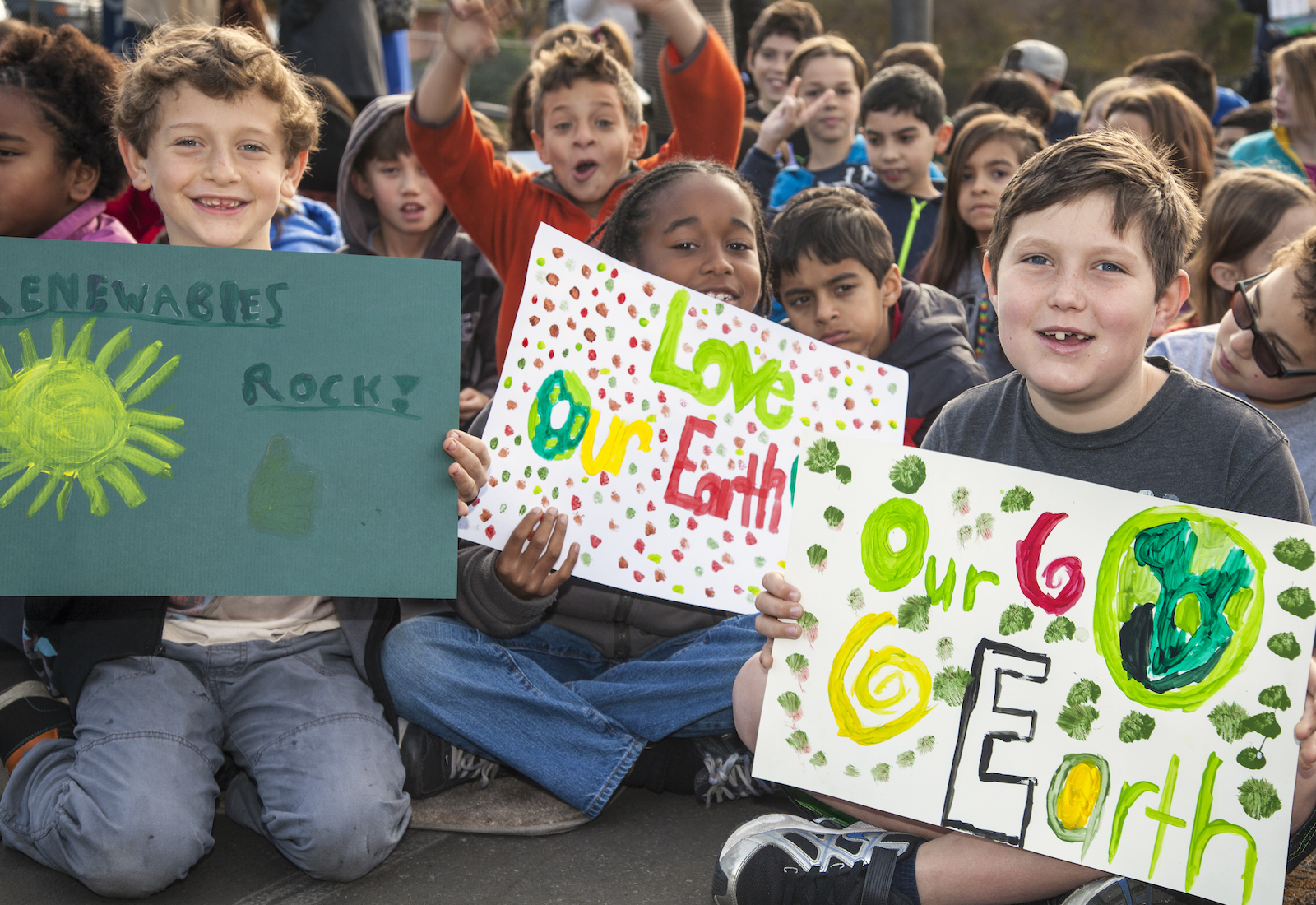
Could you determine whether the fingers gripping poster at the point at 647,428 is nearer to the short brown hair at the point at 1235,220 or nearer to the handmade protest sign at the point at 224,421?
the handmade protest sign at the point at 224,421

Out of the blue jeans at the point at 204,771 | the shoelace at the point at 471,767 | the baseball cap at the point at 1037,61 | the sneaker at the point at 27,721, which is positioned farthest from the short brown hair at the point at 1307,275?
the baseball cap at the point at 1037,61

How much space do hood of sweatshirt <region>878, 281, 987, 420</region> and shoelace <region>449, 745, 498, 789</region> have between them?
4.44 feet

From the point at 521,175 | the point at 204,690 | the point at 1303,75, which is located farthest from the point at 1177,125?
the point at 204,690

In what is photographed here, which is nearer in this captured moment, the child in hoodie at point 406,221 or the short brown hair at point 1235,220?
the short brown hair at point 1235,220

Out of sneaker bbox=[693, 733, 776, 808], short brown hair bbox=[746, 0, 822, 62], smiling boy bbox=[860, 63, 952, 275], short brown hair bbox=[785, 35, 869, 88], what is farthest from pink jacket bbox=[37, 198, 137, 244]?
short brown hair bbox=[746, 0, 822, 62]

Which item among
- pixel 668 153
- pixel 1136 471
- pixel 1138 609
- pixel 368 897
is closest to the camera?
pixel 1138 609

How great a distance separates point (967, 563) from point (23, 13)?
10131 millimetres

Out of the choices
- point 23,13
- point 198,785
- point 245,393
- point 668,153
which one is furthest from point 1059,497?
point 23,13

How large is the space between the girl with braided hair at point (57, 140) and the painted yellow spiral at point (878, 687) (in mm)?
2120

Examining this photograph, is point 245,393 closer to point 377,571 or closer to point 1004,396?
point 377,571

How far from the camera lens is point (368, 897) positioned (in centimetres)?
197

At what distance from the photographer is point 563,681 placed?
247 centimetres

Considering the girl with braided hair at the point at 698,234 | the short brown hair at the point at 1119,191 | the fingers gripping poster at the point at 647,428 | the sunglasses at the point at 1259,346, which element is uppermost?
the short brown hair at the point at 1119,191

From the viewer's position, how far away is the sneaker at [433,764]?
7.45 ft
